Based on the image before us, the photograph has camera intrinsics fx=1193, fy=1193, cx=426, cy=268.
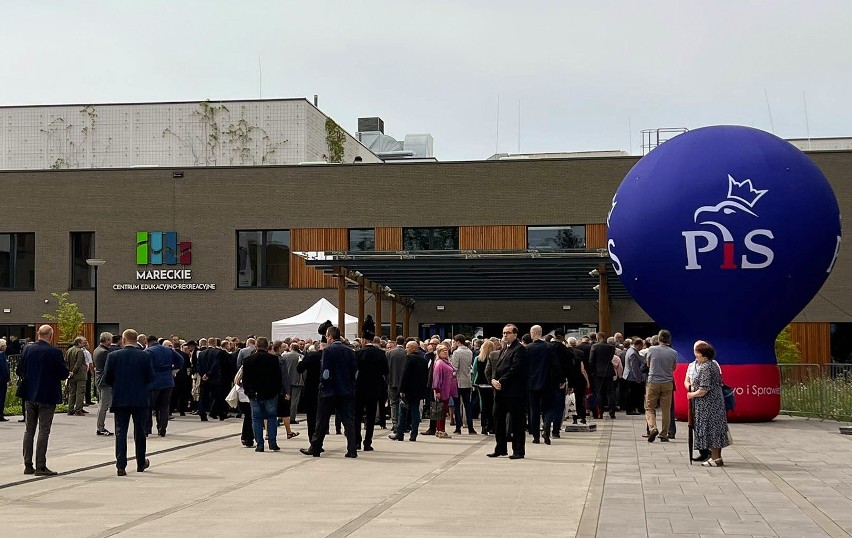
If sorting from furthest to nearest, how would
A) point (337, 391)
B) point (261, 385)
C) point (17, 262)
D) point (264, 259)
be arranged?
1. point (17, 262)
2. point (264, 259)
3. point (261, 385)
4. point (337, 391)

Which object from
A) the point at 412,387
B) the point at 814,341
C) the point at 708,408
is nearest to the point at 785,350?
the point at 814,341

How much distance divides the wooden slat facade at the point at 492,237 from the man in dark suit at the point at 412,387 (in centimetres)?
2393

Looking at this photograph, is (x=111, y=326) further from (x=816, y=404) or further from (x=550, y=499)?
(x=550, y=499)

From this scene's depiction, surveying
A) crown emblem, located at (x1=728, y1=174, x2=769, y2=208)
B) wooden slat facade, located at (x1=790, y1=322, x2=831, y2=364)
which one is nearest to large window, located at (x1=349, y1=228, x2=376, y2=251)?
wooden slat facade, located at (x1=790, y1=322, x2=831, y2=364)

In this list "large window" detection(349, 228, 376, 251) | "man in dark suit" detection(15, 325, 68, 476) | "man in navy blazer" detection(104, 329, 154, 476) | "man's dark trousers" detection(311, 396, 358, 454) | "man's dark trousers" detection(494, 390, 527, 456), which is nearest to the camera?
"man in dark suit" detection(15, 325, 68, 476)

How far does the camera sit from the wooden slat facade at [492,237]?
1731 inches

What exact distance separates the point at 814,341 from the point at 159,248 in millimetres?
24339

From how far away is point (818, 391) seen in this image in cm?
2477

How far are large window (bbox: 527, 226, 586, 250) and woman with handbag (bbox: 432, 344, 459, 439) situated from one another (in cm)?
2252

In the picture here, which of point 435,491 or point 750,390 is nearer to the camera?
point 435,491

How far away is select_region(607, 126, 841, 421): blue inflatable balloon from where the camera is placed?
21.9 meters

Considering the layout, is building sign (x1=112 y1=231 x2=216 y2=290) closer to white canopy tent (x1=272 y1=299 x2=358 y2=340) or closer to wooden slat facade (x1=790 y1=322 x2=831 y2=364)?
white canopy tent (x1=272 y1=299 x2=358 y2=340)

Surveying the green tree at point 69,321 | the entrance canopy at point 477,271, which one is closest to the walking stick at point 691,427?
the entrance canopy at point 477,271

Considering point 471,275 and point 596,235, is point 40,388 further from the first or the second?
point 596,235
